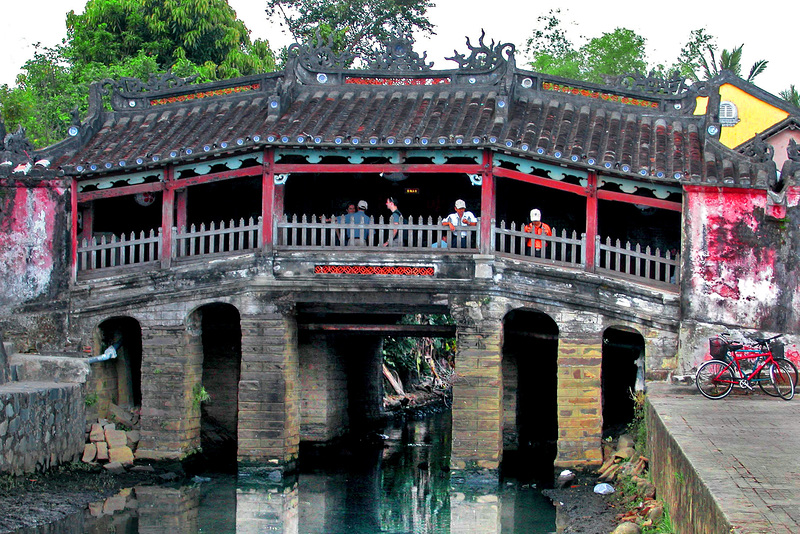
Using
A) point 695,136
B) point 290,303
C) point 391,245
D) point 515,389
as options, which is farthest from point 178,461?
point 695,136

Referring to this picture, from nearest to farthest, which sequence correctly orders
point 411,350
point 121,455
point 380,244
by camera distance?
point 121,455
point 380,244
point 411,350

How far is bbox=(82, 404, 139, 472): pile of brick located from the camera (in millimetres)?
17453

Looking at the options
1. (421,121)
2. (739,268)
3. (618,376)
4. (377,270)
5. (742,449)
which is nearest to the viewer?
(742,449)

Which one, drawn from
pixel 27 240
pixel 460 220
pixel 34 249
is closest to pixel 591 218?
pixel 460 220

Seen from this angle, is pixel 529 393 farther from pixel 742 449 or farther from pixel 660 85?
pixel 742 449

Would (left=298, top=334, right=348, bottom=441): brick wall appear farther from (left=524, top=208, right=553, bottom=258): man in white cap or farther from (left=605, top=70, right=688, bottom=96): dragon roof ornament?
(left=605, top=70, right=688, bottom=96): dragon roof ornament

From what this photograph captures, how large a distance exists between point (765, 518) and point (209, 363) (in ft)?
Answer: 48.3

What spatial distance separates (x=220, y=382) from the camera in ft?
68.5

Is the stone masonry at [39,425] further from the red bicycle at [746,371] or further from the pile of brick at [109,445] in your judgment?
the red bicycle at [746,371]

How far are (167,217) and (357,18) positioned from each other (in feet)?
62.3

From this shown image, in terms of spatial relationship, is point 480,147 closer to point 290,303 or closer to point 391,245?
point 391,245

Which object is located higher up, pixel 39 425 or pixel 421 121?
pixel 421 121

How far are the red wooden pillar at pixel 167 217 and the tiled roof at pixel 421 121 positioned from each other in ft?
1.55

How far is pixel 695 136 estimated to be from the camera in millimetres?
18078
